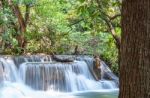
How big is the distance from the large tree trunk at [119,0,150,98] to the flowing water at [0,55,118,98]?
10114 mm

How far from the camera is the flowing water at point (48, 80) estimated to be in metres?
13.1

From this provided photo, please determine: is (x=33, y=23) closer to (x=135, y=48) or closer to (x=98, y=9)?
(x=98, y=9)

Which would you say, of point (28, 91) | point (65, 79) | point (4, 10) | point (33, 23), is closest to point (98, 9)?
point (28, 91)

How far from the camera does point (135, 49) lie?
7.09 ft

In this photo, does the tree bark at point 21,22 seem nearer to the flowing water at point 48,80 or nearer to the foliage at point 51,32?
the foliage at point 51,32

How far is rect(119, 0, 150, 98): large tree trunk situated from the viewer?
2131mm

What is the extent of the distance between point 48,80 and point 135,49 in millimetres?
12001

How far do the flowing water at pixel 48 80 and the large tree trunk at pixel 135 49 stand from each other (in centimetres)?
1011

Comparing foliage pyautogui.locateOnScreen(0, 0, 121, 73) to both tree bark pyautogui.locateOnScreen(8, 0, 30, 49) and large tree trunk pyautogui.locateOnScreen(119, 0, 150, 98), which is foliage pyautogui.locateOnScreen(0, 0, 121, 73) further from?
large tree trunk pyautogui.locateOnScreen(119, 0, 150, 98)

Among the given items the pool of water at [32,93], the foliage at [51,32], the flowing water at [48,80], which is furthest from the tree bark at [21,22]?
the pool of water at [32,93]

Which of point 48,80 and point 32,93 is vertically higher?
point 48,80

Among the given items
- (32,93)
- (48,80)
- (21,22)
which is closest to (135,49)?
(32,93)

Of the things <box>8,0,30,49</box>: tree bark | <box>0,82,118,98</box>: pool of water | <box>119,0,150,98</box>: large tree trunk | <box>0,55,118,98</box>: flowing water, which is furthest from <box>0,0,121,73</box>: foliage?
<box>119,0,150,98</box>: large tree trunk

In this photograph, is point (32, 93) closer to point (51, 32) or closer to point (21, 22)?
point (51, 32)
